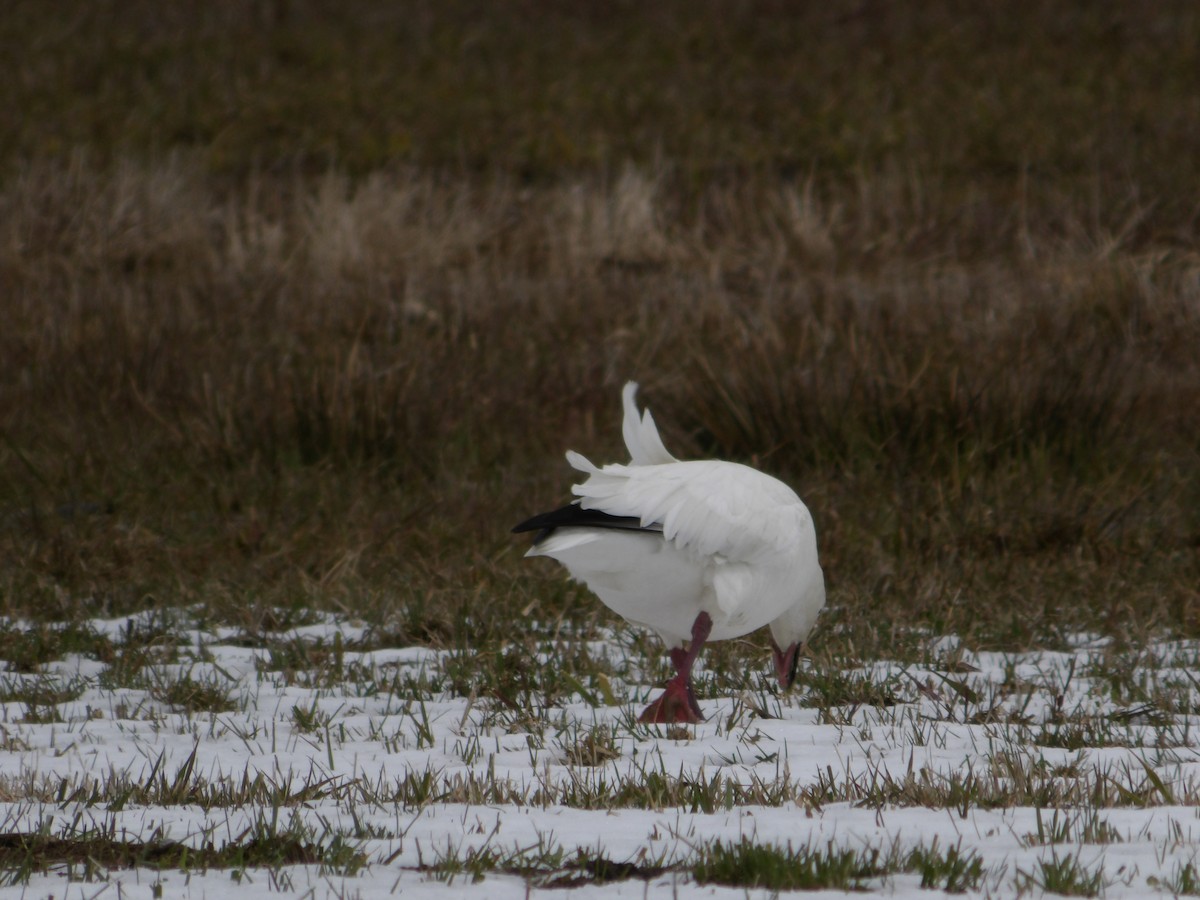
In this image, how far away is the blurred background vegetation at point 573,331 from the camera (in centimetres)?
638

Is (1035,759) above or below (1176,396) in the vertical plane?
below

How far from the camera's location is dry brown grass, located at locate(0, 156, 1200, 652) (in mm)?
6219

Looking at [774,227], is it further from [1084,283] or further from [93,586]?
[93,586]

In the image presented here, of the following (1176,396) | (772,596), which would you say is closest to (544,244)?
(1176,396)

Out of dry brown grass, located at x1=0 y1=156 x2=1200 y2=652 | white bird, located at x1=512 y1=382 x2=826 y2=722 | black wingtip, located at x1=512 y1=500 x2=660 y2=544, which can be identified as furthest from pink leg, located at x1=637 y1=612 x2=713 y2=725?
dry brown grass, located at x1=0 y1=156 x2=1200 y2=652

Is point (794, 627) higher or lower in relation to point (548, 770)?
higher

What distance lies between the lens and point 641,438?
14.6 ft

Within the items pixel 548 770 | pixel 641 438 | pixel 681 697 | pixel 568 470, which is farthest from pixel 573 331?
pixel 548 770

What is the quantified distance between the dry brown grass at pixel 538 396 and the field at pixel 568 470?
0.03 metres

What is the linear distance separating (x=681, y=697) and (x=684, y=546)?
451 millimetres

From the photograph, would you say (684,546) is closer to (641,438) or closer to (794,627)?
(641,438)

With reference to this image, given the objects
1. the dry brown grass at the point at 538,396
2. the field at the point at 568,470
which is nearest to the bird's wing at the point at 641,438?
the field at the point at 568,470

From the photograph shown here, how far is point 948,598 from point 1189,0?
1938 cm

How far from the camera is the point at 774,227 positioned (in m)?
12.2
